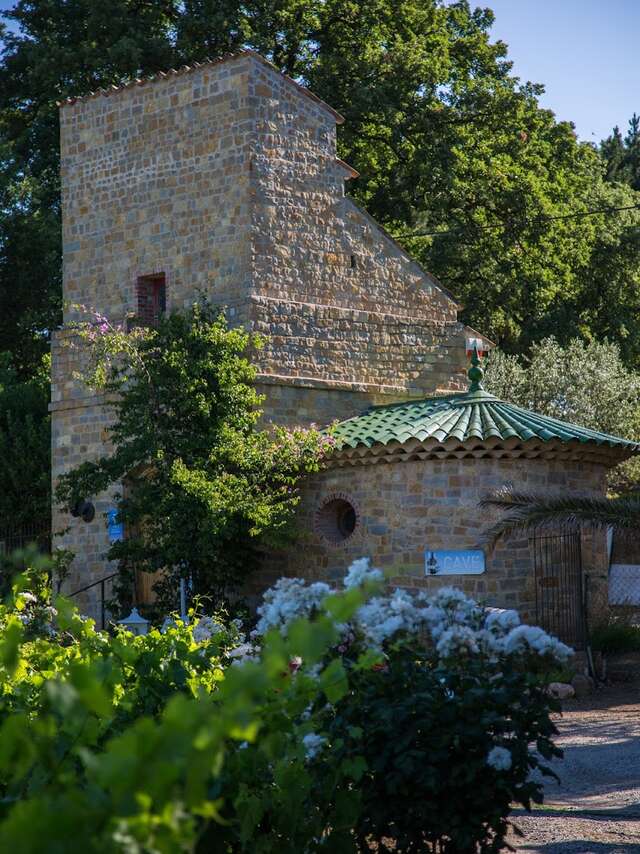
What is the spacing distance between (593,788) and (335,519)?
8298mm

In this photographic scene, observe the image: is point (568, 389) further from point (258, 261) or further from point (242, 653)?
point (242, 653)

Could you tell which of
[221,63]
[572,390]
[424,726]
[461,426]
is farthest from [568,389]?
[424,726]

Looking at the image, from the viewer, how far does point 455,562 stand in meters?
17.3

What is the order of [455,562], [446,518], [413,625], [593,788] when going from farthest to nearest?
1. [446,518]
2. [455,562]
3. [593,788]
4. [413,625]

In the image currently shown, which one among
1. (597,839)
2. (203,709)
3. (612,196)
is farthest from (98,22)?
(203,709)

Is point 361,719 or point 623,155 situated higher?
point 623,155

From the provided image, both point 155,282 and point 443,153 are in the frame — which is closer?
point 155,282

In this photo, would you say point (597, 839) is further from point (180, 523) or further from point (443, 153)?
point (443, 153)

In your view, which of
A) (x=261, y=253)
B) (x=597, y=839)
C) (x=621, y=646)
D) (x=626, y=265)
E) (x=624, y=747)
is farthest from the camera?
(x=626, y=265)

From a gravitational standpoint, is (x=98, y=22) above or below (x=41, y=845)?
above

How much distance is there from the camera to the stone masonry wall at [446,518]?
17.3m

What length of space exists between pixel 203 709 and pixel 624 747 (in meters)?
10.7

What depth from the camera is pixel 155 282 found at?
21156 mm

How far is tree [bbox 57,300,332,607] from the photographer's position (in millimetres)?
17812
